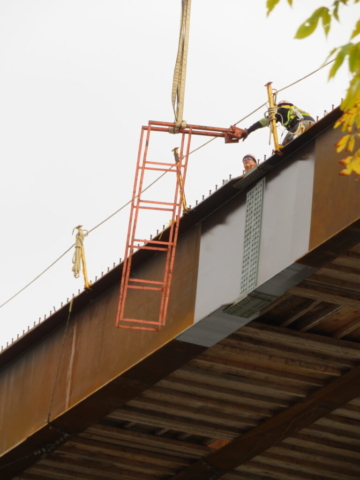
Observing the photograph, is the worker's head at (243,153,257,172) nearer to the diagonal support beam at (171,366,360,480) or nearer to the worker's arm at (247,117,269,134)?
the worker's arm at (247,117,269,134)

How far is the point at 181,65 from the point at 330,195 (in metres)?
4.50

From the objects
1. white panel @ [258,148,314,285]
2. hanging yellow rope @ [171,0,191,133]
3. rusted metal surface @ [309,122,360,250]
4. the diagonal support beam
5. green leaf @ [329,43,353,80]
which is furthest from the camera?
the diagonal support beam

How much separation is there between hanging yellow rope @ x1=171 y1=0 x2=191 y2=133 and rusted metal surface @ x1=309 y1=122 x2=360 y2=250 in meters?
3.16

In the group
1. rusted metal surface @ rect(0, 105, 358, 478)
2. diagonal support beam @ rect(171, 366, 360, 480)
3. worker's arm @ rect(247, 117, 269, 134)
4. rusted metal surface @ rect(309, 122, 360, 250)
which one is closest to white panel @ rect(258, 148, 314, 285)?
rusted metal surface @ rect(309, 122, 360, 250)

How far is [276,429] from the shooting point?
1673 cm

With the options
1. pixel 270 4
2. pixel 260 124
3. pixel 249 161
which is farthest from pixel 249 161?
pixel 270 4

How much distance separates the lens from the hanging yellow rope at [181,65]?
14578 mm

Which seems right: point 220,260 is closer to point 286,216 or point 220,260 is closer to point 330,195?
point 286,216

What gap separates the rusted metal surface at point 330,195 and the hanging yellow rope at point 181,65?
10.4ft

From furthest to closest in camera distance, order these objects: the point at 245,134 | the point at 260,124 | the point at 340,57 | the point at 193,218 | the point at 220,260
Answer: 1. the point at 245,134
2. the point at 260,124
3. the point at 193,218
4. the point at 220,260
5. the point at 340,57

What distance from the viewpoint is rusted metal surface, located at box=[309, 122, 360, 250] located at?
11016 millimetres

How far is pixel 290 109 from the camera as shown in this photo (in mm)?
14625

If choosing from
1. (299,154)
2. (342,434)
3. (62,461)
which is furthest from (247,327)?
(62,461)

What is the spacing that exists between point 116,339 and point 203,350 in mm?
1711
